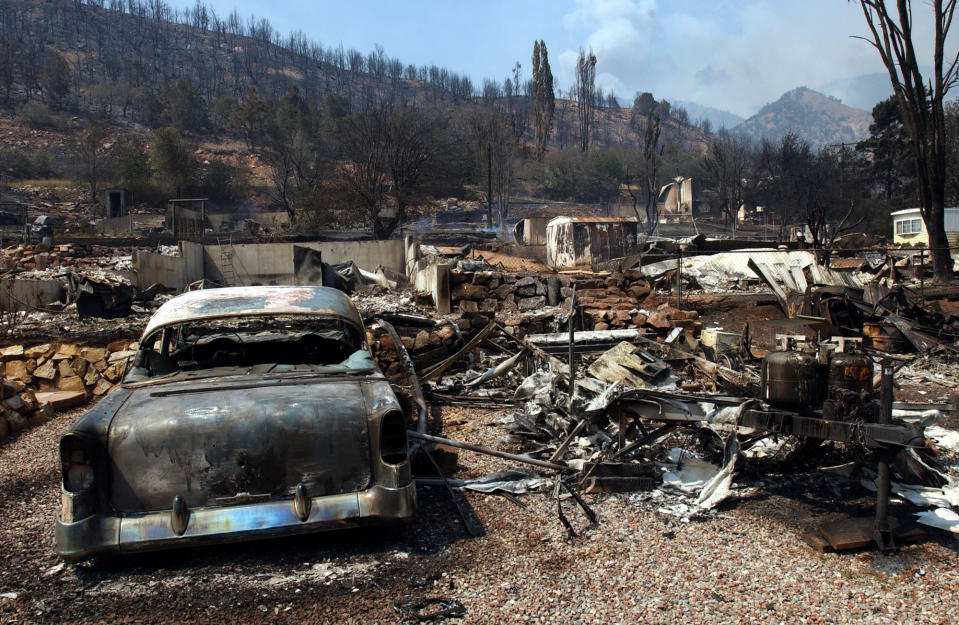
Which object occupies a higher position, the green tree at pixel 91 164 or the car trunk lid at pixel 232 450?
the green tree at pixel 91 164

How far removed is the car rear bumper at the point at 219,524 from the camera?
331cm

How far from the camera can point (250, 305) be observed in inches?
192

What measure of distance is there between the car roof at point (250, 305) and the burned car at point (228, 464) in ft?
2.23

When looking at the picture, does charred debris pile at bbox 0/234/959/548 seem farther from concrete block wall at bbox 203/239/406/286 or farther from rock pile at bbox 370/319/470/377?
concrete block wall at bbox 203/239/406/286

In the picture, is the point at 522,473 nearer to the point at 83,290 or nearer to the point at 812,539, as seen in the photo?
the point at 812,539

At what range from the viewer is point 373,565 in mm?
3521

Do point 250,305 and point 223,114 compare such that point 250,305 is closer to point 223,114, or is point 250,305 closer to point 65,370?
point 65,370

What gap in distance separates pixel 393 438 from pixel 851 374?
3116mm

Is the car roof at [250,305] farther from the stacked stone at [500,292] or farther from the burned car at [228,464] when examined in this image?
the stacked stone at [500,292]

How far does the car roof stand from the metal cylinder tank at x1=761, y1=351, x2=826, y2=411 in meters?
3.16

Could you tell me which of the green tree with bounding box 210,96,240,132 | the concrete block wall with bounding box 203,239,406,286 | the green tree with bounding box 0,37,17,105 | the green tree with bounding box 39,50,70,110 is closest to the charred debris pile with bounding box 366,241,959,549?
the concrete block wall with bounding box 203,239,406,286

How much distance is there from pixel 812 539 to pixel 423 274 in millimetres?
14887

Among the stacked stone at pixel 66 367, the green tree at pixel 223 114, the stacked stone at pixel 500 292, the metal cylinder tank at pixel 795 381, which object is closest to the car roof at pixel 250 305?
the metal cylinder tank at pixel 795 381

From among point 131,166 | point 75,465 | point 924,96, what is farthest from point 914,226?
point 131,166
